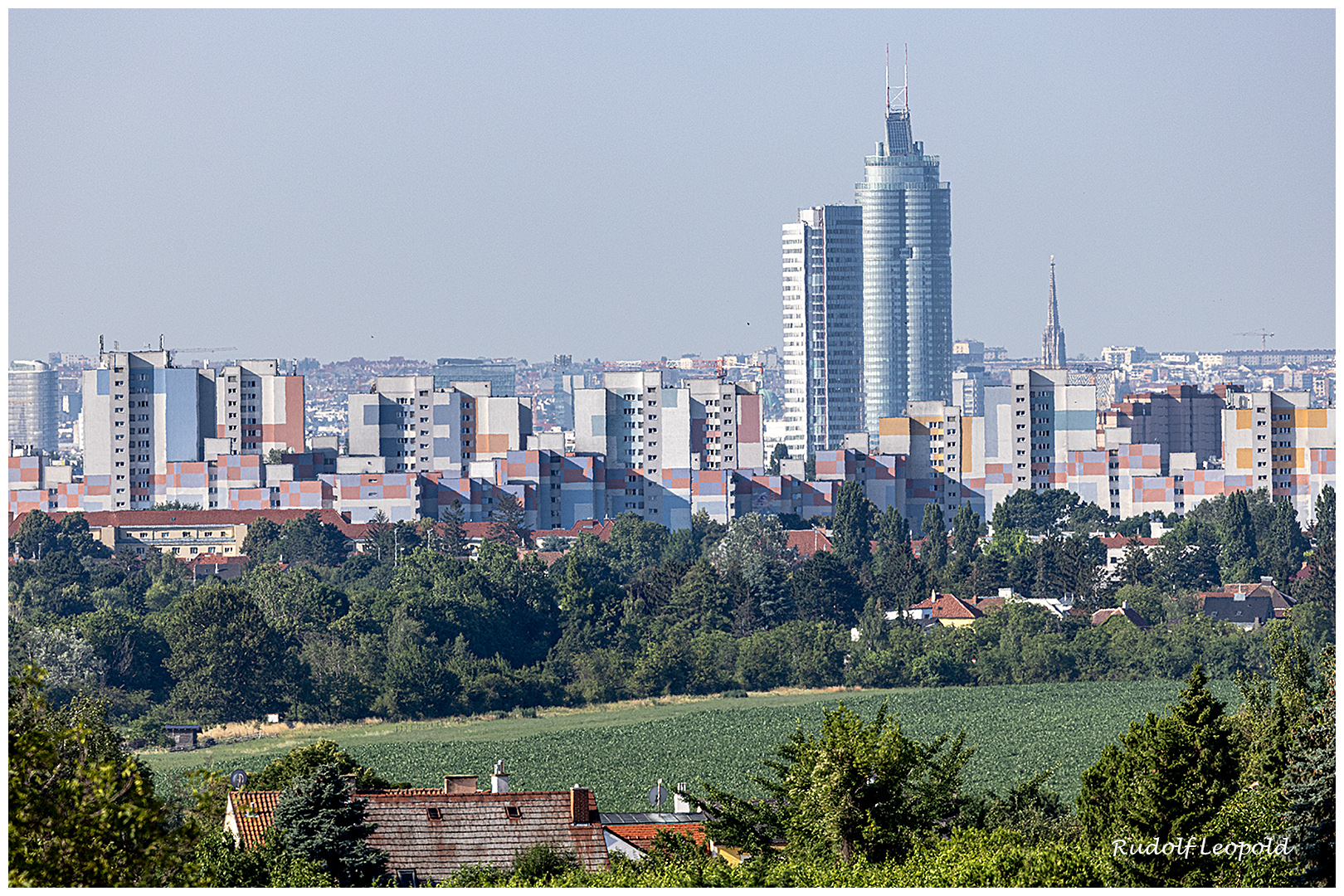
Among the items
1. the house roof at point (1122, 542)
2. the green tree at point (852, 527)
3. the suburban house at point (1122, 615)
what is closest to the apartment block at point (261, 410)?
the green tree at point (852, 527)

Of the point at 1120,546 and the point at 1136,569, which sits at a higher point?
the point at 1120,546

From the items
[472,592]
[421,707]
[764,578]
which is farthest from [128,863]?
[764,578]

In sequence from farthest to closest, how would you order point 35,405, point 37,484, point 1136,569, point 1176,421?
point 35,405 < point 1176,421 < point 37,484 < point 1136,569

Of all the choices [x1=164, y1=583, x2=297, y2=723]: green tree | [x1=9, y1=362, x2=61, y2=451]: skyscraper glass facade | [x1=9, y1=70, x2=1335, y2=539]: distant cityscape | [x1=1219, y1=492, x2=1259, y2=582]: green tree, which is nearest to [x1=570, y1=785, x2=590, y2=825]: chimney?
[x1=164, y1=583, x2=297, y2=723]: green tree

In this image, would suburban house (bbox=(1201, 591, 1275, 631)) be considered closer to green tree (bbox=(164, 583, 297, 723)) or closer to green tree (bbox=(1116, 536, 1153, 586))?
green tree (bbox=(1116, 536, 1153, 586))

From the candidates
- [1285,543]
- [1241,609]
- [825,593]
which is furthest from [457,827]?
[1285,543]

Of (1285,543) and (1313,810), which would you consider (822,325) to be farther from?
(1313,810)

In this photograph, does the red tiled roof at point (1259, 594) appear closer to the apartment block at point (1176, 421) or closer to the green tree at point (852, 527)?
the green tree at point (852, 527)
